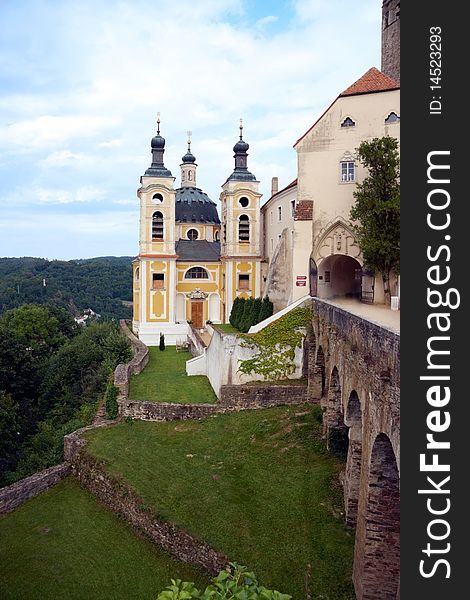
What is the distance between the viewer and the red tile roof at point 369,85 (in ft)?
84.6

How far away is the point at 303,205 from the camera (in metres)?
27.0

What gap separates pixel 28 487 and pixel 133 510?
168 inches

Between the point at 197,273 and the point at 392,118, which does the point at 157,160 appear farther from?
the point at 392,118

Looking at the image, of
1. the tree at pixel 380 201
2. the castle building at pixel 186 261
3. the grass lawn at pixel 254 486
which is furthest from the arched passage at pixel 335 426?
the castle building at pixel 186 261

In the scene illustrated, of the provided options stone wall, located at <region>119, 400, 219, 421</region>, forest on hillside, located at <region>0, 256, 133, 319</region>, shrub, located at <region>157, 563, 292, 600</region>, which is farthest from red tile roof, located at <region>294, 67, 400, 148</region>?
forest on hillside, located at <region>0, 256, 133, 319</region>

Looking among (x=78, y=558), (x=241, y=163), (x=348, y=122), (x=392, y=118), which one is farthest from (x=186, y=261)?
(x=78, y=558)

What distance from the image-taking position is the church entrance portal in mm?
43750

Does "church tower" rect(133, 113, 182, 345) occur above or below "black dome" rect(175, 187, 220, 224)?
below

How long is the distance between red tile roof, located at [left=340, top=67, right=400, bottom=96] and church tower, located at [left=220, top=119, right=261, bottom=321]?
16.8 meters

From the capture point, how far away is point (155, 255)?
41.2 m

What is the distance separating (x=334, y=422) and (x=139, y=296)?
28052 millimetres

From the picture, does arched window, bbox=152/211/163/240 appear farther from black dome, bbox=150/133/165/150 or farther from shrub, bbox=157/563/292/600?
shrub, bbox=157/563/292/600

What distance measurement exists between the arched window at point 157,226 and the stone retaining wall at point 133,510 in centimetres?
2377

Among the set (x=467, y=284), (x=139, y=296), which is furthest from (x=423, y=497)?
(x=139, y=296)
